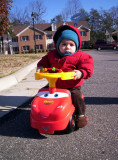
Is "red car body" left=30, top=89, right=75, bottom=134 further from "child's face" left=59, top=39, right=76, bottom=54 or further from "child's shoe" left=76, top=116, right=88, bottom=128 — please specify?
"child's face" left=59, top=39, right=76, bottom=54

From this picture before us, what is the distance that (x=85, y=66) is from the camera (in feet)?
8.23

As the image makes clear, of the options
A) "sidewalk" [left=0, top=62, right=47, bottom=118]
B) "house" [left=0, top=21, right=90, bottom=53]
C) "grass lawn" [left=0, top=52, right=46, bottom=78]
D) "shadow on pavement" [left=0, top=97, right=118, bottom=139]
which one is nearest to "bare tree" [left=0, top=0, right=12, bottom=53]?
"grass lawn" [left=0, top=52, right=46, bottom=78]

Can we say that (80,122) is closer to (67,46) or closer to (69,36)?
(67,46)

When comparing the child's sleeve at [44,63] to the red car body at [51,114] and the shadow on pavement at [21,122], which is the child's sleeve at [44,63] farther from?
the shadow on pavement at [21,122]

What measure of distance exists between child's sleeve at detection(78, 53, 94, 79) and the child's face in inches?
8.0

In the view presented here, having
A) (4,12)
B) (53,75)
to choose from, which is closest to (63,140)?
(53,75)

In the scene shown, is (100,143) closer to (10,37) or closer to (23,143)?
(23,143)

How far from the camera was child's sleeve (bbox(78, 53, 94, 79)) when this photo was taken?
2459mm

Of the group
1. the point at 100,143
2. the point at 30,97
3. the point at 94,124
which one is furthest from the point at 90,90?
Result: the point at 100,143

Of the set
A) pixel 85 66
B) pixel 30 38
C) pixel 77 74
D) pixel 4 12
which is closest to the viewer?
pixel 77 74

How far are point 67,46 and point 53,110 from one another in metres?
1.05

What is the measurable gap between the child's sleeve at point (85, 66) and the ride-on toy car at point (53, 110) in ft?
0.80

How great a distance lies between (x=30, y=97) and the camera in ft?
13.0

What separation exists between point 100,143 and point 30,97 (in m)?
2.19
